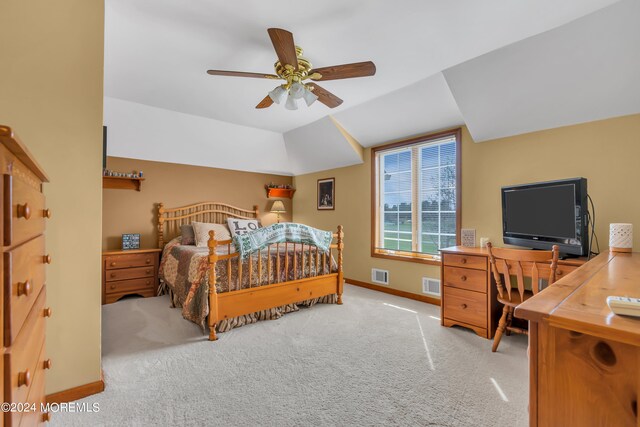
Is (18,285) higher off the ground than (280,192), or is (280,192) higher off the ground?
(280,192)

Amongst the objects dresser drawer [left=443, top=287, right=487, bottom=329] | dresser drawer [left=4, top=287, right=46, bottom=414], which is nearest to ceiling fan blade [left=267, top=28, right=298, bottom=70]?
dresser drawer [left=4, top=287, right=46, bottom=414]

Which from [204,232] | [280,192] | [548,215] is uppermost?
[280,192]

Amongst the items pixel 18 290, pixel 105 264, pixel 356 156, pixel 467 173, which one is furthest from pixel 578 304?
pixel 105 264

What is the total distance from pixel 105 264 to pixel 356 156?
12.4 ft

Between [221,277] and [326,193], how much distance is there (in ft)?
9.26

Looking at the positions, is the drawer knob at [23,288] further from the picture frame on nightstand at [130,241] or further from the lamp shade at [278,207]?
the lamp shade at [278,207]

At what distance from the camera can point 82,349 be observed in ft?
5.76

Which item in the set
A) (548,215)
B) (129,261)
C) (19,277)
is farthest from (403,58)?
(129,261)

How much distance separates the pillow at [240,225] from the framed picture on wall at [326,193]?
1268 millimetres

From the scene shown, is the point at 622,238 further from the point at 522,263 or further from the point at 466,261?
the point at 466,261

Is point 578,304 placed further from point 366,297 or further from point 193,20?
point 366,297

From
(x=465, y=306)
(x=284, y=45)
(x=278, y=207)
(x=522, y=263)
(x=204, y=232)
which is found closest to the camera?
(x=284, y=45)

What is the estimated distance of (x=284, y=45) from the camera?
1.92m

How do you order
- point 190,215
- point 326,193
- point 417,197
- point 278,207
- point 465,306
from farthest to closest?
point 278,207
point 326,193
point 190,215
point 417,197
point 465,306
